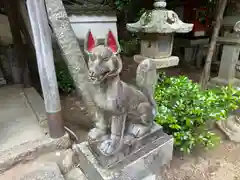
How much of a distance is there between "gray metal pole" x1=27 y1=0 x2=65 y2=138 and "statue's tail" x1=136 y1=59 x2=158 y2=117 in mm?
853

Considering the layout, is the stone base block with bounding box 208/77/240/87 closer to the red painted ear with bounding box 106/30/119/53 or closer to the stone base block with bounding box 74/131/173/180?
the stone base block with bounding box 74/131/173/180

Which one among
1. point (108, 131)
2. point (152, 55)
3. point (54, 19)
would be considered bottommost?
point (108, 131)

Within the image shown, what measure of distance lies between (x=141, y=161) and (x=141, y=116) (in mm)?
341

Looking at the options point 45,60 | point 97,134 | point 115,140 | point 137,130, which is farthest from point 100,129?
point 45,60

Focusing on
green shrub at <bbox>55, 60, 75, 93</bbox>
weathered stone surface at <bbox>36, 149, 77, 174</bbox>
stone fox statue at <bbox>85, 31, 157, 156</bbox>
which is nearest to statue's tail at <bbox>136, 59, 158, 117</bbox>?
stone fox statue at <bbox>85, 31, 157, 156</bbox>

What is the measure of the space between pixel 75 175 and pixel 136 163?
62 cm

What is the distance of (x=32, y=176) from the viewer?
1.65 metres

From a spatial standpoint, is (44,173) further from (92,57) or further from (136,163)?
(92,57)

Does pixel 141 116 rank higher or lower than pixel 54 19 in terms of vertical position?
lower

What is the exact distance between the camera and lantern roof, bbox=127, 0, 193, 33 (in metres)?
2.22

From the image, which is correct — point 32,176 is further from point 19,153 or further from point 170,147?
point 170,147

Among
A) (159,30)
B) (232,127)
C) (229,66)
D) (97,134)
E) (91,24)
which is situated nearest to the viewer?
(97,134)

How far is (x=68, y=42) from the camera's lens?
71.7 inches

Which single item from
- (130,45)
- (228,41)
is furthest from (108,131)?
(130,45)
